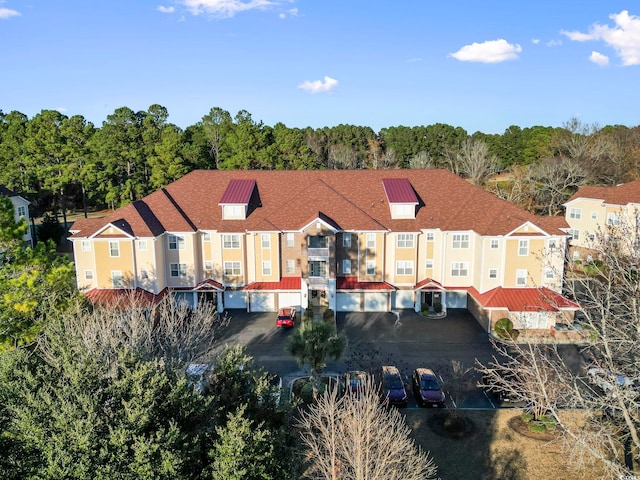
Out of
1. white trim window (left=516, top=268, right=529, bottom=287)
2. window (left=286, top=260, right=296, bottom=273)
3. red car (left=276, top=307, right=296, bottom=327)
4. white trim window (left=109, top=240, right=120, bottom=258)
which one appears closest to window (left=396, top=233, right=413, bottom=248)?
white trim window (left=516, top=268, right=529, bottom=287)

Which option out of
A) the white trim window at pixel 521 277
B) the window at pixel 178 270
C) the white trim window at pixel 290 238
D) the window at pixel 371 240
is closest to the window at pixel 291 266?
the white trim window at pixel 290 238

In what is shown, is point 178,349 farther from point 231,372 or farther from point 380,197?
point 380,197

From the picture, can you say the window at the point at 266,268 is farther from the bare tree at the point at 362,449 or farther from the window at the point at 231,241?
the bare tree at the point at 362,449

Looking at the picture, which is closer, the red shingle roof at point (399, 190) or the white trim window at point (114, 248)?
the white trim window at point (114, 248)

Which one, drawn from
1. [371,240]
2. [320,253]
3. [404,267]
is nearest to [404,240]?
[404,267]

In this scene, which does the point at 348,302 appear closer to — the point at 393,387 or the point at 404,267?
the point at 404,267

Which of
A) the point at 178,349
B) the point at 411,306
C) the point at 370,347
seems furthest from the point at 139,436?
the point at 411,306
